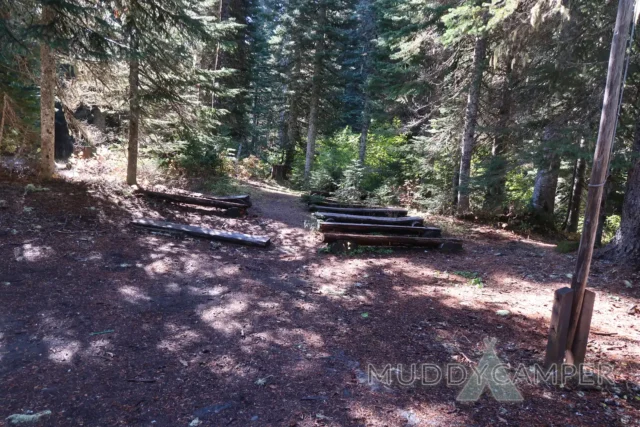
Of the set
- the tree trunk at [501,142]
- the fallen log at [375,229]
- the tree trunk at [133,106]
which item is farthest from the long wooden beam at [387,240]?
the tree trunk at [133,106]

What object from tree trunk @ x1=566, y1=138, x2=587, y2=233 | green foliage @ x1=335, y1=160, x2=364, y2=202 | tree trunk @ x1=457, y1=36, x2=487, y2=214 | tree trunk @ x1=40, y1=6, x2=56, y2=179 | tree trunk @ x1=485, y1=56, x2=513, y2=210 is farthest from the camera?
green foliage @ x1=335, y1=160, x2=364, y2=202

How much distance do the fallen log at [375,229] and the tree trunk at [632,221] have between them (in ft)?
11.4

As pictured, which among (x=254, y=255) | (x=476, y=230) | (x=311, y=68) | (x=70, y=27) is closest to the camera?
(x=254, y=255)

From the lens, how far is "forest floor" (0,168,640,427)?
9.84 ft

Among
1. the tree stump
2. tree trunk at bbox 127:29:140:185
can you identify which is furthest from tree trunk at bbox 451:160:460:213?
the tree stump

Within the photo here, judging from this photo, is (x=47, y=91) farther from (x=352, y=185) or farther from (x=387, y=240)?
(x=352, y=185)

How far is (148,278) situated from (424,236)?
6.13m

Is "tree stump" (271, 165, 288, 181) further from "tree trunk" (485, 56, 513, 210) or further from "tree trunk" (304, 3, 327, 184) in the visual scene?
"tree trunk" (485, 56, 513, 210)

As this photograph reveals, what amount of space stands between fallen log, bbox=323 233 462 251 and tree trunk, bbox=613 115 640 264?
2.91 meters

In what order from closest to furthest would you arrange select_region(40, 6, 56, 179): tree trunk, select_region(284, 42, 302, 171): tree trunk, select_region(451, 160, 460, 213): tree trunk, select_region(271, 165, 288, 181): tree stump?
select_region(40, 6, 56, 179): tree trunk < select_region(451, 160, 460, 213): tree trunk < select_region(284, 42, 302, 171): tree trunk < select_region(271, 165, 288, 181): tree stump

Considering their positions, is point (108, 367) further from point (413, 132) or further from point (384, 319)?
point (413, 132)

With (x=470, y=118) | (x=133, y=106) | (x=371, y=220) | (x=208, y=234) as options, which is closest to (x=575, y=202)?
(x=470, y=118)

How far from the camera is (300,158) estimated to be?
84.6 ft

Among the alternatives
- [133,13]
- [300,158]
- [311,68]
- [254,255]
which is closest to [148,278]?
[254,255]
